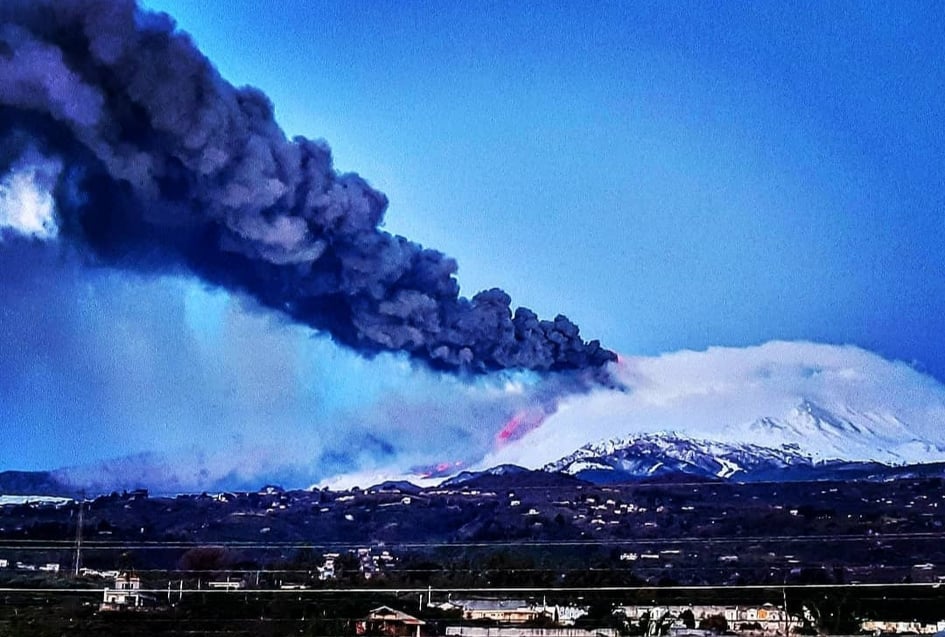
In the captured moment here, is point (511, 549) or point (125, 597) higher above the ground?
point (511, 549)

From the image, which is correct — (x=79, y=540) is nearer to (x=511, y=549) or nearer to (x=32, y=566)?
(x=32, y=566)

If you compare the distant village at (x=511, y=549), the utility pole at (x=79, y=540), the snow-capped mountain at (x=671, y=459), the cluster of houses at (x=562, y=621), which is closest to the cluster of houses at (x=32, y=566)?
the distant village at (x=511, y=549)

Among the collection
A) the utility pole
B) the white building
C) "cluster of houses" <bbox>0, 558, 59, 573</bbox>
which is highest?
the utility pole

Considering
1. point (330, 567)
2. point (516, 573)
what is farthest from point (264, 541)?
point (516, 573)

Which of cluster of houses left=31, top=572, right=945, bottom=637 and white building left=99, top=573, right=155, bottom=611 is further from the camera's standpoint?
white building left=99, top=573, right=155, bottom=611

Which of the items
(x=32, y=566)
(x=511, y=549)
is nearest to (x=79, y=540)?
(x=32, y=566)

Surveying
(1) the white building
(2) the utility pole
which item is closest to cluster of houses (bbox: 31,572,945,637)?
(1) the white building

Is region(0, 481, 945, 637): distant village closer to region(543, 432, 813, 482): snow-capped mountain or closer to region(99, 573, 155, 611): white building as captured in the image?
region(99, 573, 155, 611): white building

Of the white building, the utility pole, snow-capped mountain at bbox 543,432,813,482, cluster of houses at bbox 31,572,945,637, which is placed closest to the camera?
cluster of houses at bbox 31,572,945,637

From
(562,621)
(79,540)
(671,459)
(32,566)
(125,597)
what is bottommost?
(562,621)
